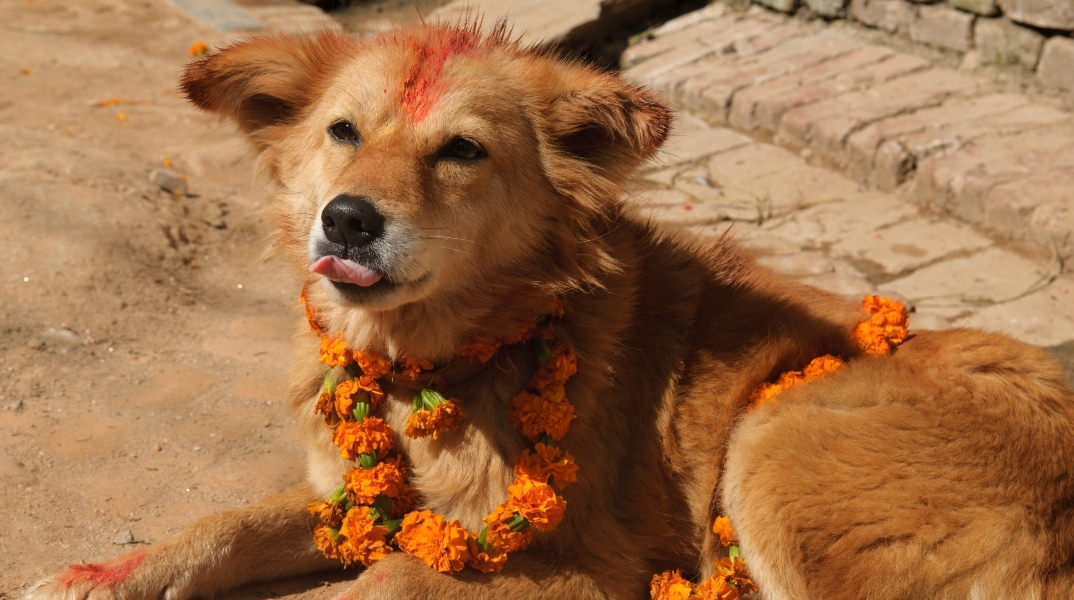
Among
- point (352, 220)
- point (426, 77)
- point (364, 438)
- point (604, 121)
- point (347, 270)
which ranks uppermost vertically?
point (426, 77)

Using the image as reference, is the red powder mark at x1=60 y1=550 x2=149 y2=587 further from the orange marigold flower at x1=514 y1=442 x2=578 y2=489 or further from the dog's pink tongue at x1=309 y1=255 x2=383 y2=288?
the orange marigold flower at x1=514 y1=442 x2=578 y2=489

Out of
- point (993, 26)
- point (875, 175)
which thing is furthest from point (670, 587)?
point (993, 26)

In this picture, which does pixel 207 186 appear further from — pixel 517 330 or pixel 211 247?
pixel 517 330

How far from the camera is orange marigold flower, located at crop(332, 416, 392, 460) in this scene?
3.69 metres

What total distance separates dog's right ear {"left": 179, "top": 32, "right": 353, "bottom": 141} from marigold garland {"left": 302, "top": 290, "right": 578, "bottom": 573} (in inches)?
31.3

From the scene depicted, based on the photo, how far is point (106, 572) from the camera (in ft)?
11.9

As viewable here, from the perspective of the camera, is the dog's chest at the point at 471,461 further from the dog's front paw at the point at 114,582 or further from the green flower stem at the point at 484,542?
the dog's front paw at the point at 114,582

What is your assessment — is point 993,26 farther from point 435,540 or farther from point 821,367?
point 435,540

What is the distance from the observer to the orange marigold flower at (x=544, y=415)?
11.9ft

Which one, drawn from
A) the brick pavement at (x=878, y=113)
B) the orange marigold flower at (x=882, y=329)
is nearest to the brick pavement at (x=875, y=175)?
the brick pavement at (x=878, y=113)

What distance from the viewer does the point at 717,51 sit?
29.2 feet

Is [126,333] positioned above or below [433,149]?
below

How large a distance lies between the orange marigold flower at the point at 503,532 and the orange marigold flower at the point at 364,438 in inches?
18.4

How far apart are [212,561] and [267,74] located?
1797 mm
